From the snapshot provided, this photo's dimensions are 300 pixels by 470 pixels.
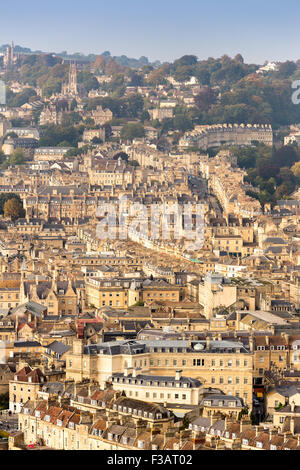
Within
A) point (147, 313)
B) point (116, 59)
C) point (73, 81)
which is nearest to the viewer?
point (147, 313)

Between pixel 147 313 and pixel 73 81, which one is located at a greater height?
Answer: pixel 73 81

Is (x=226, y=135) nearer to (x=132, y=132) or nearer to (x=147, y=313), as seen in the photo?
(x=132, y=132)

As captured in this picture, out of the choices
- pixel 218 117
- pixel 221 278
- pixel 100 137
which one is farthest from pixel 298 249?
pixel 218 117

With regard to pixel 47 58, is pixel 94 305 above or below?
below

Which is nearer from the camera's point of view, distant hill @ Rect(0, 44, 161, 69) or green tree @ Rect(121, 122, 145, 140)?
green tree @ Rect(121, 122, 145, 140)

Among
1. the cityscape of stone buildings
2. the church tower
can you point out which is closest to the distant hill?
the church tower

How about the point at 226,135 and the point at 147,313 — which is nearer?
the point at 147,313

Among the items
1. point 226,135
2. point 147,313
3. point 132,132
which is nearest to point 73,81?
point 226,135

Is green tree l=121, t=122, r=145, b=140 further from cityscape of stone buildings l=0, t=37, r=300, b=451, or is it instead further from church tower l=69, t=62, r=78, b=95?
church tower l=69, t=62, r=78, b=95

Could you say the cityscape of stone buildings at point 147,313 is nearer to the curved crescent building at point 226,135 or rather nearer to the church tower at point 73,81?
the curved crescent building at point 226,135

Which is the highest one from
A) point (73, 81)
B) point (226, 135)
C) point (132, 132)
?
point (73, 81)

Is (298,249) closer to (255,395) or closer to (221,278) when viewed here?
(221,278)
